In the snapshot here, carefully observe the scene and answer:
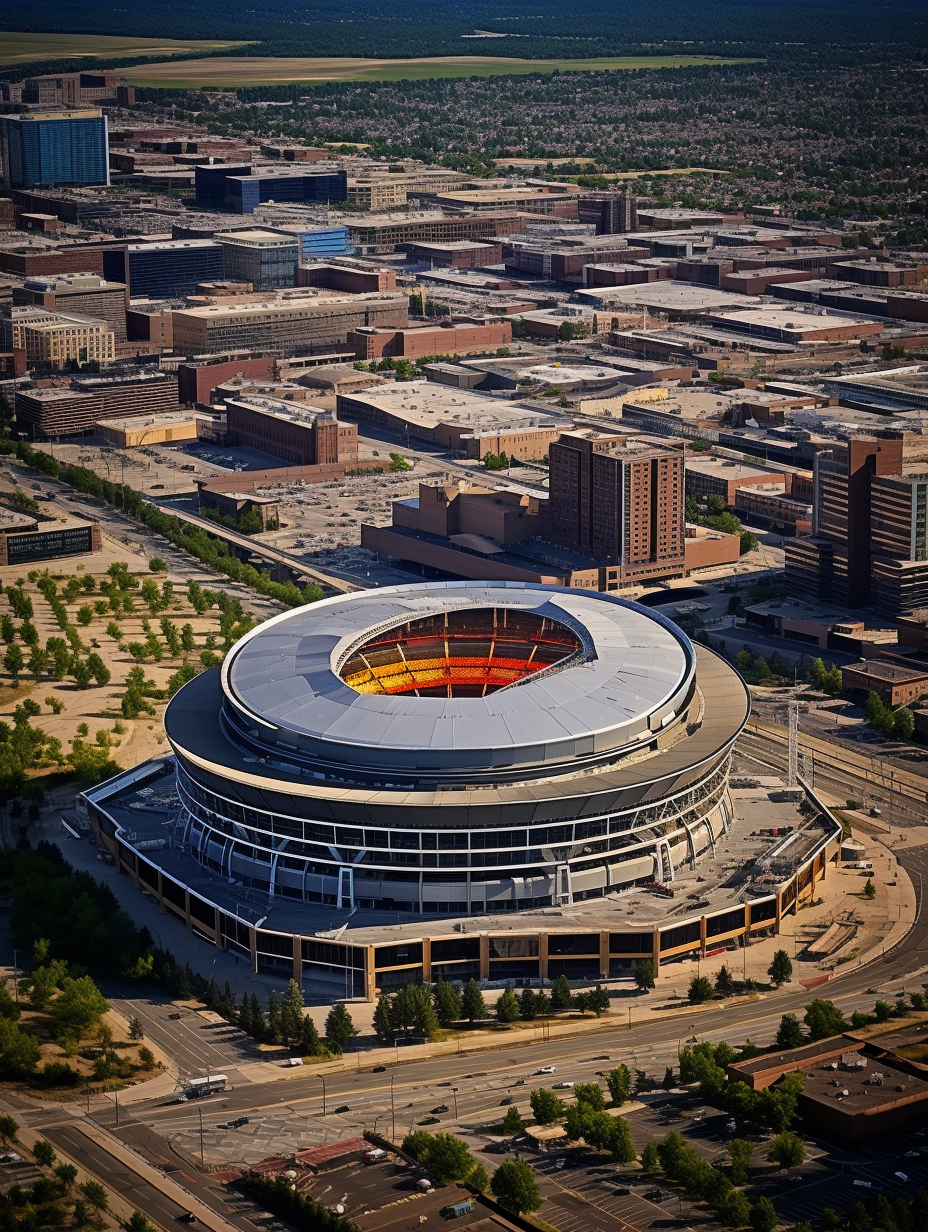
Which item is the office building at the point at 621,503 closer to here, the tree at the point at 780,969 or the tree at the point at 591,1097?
the tree at the point at 780,969

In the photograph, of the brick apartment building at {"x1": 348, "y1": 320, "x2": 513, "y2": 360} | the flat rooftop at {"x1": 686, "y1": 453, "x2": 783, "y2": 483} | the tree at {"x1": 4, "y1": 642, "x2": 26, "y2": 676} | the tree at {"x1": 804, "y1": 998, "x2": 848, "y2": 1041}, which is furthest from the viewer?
the brick apartment building at {"x1": 348, "y1": 320, "x2": 513, "y2": 360}

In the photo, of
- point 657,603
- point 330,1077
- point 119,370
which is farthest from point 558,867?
point 119,370

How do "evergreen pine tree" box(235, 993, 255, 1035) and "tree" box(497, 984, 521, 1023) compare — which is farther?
"tree" box(497, 984, 521, 1023)

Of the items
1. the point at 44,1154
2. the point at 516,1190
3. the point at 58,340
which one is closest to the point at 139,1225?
the point at 44,1154

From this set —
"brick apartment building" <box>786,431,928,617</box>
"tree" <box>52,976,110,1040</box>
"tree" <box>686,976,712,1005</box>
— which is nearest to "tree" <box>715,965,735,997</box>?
"tree" <box>686,976,712,1005</box>

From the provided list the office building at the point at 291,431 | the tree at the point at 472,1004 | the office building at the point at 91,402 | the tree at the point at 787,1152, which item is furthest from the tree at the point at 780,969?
the office building at the point at 91,402

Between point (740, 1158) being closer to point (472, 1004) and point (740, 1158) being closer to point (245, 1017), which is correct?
point (472, 1004)

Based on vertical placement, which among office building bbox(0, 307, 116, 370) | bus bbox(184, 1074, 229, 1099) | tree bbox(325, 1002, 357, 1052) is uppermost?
office building bbox(0, 307, 116, 370)

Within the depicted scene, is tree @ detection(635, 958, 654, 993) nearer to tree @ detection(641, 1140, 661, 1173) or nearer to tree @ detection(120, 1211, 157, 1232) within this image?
tree @ detection(641, 1140, 661, 1173)
